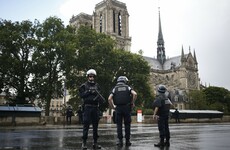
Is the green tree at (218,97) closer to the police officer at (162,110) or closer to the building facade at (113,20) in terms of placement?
the building facade at (113,20)

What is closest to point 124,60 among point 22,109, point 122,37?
point 22,109

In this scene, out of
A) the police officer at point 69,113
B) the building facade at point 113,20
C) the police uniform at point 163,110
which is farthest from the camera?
the building facade at point 113,20

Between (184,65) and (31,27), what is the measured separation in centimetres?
8833

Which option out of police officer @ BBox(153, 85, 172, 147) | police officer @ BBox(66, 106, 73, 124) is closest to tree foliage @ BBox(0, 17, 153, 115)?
police officer @ BBox(66, 106, 73, 124)

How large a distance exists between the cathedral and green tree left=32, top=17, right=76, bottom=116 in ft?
167

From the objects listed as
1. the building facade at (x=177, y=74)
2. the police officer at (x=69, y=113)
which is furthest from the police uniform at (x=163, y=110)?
the building facade at (x=177, y=74)

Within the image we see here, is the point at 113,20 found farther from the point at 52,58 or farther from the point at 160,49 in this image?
the point at 52,58

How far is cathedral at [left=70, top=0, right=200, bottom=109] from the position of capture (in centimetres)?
10388

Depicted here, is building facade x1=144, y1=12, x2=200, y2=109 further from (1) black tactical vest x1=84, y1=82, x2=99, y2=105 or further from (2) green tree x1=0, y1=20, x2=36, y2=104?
(1) black tactical vest x1=84, y1=82, x2=99, y2=105

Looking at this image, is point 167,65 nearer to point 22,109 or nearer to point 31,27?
point 31,27

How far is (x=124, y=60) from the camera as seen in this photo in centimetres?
5112

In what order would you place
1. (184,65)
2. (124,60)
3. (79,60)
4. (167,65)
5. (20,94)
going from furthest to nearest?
1. (167,65)
2. (184,65)
3. (124,60)
4. (79,60)
5. (20,94)

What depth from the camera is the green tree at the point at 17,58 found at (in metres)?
37.0

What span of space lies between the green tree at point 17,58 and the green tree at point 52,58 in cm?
105
